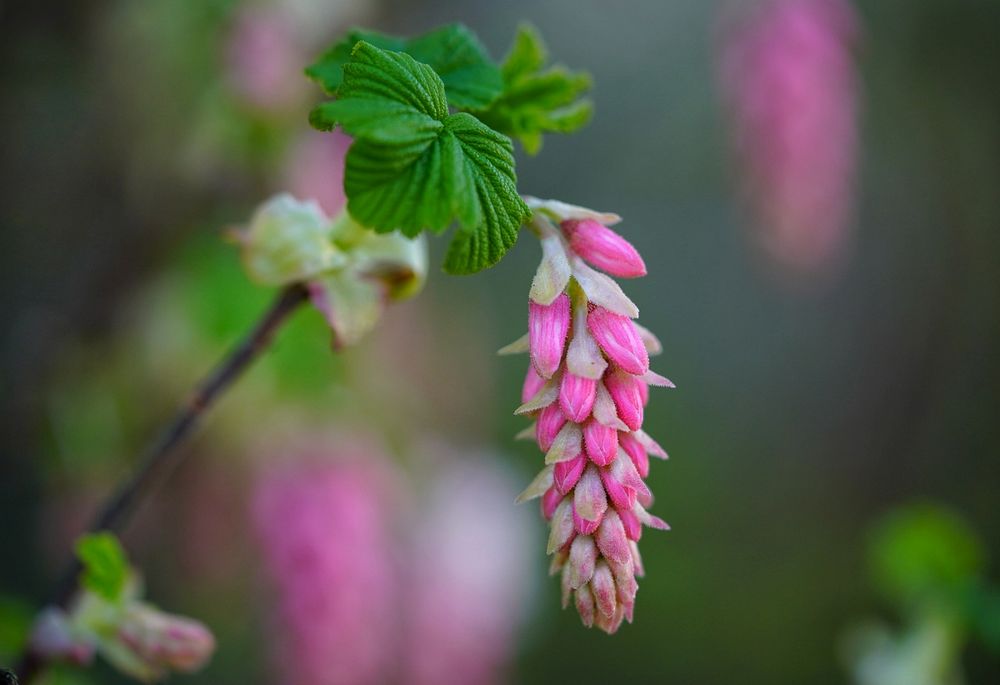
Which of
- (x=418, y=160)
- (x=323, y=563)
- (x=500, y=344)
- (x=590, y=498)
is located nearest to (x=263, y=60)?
(x=323, y=563)

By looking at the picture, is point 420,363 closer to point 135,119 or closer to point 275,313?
point 135,119

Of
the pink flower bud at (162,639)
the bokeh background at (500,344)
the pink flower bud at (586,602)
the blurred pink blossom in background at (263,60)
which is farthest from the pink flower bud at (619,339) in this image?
the blurred pink blossom in background at (263,60)

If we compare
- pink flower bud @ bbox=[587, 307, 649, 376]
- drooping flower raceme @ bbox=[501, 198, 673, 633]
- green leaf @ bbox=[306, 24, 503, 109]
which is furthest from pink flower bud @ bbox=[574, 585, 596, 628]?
green leaf @ bbox=[306, 24, 503, 109]

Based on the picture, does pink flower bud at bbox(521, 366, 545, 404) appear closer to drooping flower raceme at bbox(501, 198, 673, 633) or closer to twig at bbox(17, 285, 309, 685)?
drooping flower raceme at bbox(501, 198, 673, 633)

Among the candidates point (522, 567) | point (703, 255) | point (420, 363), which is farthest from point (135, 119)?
point (703, 255)

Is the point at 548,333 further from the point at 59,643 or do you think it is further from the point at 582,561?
the point at 59,643

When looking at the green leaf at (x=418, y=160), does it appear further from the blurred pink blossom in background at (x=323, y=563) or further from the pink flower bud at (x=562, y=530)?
the blurred pink blossom in background at (x=323, y=563)
